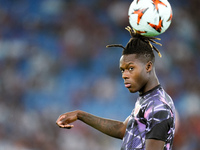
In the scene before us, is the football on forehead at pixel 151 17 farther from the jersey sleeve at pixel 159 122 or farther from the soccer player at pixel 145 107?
the jersey sleeve at pixel 159 122

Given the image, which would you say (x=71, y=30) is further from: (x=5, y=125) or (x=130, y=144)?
(x=130, y=144)

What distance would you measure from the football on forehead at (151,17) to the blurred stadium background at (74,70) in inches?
175

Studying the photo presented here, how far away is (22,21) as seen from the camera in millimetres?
8664

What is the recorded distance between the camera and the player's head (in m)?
Answer: 3.51

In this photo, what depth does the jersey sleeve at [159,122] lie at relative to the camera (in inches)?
123

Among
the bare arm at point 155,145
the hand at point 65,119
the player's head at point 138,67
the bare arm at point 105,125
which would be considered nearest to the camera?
the bare arm at point 155,145

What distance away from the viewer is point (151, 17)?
3.58 m

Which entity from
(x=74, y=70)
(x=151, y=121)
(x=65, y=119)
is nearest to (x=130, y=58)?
(x=151, y=121)

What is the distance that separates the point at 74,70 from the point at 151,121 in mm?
5301

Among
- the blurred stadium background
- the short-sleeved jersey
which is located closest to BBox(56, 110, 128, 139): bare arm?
the short-sleeved jersey

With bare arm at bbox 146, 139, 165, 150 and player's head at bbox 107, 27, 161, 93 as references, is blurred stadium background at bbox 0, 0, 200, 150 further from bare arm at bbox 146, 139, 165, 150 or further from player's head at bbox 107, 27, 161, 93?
bare arm at bbox 146, 139, 165, 150

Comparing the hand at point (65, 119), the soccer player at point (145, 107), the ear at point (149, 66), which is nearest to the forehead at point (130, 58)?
the soccer player at point (145, 107)

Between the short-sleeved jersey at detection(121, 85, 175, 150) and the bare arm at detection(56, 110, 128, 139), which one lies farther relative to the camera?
Result: the bare arm at detection(56, 110, 128, 139)

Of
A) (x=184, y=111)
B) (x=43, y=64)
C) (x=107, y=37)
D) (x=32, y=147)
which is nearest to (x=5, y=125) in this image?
(x=32, y=147)
